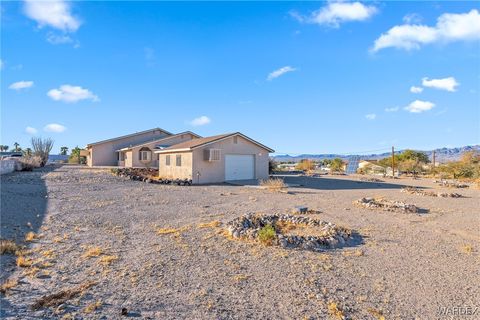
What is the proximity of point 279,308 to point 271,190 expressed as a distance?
11.9 metres

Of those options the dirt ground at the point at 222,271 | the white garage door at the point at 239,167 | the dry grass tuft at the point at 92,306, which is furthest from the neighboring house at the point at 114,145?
the dry grass tuft at the point at 92,306

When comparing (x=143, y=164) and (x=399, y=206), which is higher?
(x=143, y=164)

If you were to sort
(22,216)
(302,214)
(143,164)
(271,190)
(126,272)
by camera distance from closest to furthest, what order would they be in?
(126,272) → (22,216) → (302,214) → (271,190) → (143,164)

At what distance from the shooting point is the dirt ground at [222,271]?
3637 mm


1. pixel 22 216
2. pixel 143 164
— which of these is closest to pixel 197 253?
pixel 22 216

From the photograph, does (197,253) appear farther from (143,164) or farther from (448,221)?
(143,164)

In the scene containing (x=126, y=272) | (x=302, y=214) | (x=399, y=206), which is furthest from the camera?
(x=399, y=206)

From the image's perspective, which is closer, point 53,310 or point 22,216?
point 53,310

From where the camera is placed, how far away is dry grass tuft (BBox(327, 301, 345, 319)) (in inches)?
139

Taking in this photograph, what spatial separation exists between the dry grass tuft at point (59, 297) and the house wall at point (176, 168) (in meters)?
15.2

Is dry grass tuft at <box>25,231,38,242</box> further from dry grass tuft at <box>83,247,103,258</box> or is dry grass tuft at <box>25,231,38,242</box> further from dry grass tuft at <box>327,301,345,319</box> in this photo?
dry grass tuft at <box>327,301,345,319</box>

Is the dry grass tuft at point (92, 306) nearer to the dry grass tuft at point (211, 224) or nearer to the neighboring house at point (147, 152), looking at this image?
the dry grass tuft at point (211, 224)

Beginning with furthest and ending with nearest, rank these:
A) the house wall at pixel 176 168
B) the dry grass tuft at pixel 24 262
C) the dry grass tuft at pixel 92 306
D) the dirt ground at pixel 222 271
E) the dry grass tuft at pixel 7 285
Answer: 1. the house wall at pixel 176 168
2. the dry grass tuft at pixel 24 262
3. the dry grass tuft at pixel 7 285
4. the dirt ground at pixel 222 271
5. the dry grass tuft at pixel 92 306

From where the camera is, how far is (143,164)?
31.3 metres
